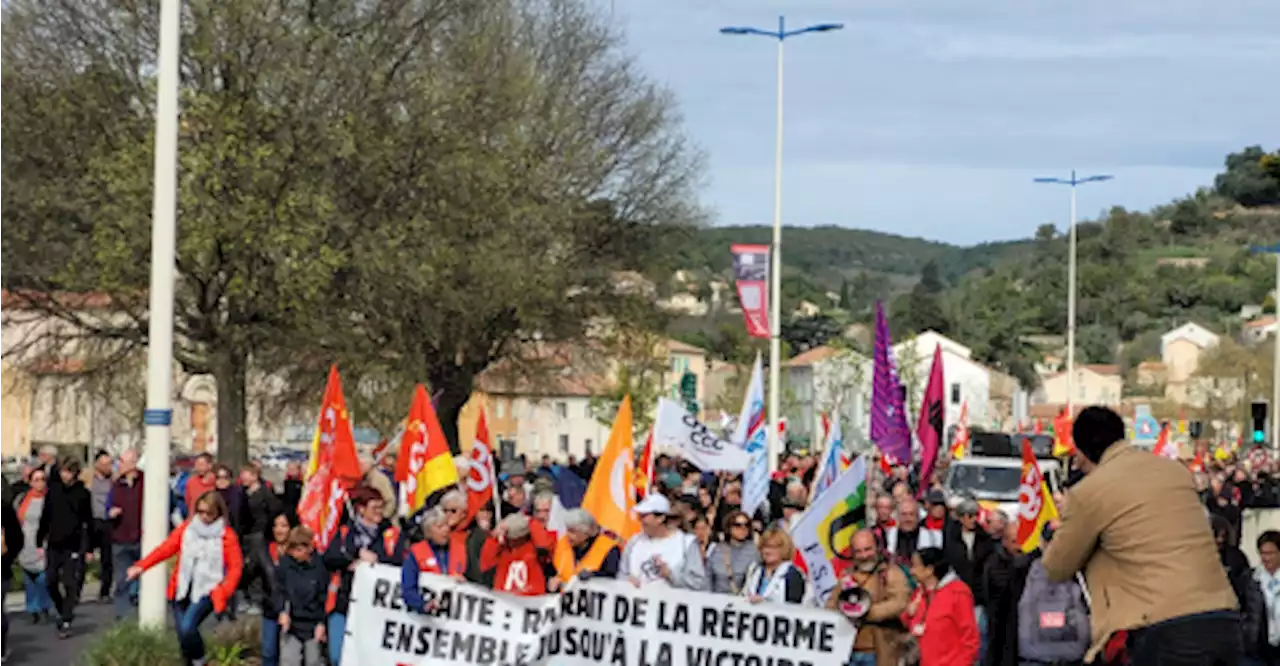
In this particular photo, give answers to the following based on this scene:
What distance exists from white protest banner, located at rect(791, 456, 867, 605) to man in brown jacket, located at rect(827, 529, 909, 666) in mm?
2456

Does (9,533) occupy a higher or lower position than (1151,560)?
lower

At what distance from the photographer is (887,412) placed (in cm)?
2441

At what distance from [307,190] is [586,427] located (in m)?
92.6

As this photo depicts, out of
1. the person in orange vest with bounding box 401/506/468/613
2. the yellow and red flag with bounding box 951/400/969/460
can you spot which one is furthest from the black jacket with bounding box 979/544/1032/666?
the yellow and red flag with bounding box 951/400/969/460

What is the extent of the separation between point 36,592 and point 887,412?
378 inches

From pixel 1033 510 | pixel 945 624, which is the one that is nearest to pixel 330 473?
pixel 1033 510

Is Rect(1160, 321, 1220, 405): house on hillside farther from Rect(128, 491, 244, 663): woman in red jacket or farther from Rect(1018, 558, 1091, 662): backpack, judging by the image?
Rect(1018, 558, 1091, 662): backpack

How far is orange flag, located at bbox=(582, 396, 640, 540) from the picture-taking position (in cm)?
1568

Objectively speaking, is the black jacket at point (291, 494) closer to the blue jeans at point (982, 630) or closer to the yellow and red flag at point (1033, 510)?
the yellow and red flag at point (1033, 510)

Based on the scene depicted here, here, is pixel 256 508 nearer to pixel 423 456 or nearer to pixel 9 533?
pixel 423 456

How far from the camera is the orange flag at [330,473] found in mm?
15477

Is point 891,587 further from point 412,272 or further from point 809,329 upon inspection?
point 809,329

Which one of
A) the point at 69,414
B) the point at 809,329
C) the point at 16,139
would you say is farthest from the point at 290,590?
the point at 809,329

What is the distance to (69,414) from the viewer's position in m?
35.2
